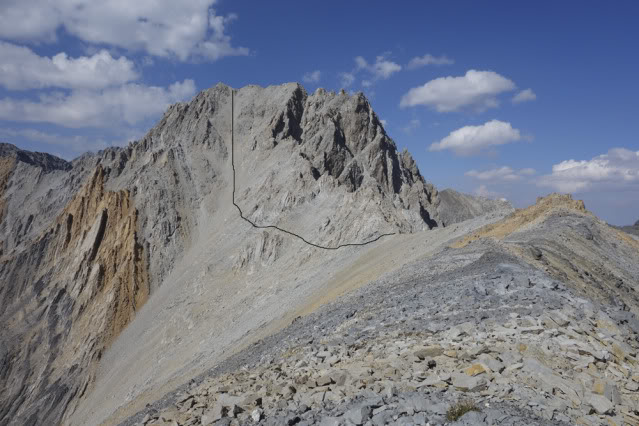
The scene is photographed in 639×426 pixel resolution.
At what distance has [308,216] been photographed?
5275 centimetres

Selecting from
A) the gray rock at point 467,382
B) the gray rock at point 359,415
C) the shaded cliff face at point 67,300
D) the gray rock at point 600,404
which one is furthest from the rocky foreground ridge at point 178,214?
the gray rock at point 359,415

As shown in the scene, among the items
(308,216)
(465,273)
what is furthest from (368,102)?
(465,273)

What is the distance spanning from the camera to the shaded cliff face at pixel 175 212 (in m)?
50.6

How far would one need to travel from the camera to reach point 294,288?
39188mm

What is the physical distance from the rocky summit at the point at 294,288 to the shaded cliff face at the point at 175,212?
0.29m

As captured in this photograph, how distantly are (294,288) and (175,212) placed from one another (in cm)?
3210

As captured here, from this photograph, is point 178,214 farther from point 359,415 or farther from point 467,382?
point 467,382

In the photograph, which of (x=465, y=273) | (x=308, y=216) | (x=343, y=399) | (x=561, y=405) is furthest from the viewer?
(x=308, y=216)

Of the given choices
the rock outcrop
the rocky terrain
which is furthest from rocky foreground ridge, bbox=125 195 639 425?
the rock outcrop

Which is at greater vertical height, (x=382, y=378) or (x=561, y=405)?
(x=382, y=378)

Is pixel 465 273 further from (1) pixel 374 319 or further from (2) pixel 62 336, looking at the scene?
(2) pixel 62 336

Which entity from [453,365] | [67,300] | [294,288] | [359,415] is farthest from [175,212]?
[359,415]

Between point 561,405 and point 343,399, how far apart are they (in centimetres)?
396

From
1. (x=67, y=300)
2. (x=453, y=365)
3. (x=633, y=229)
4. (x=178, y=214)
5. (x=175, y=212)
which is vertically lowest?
(x=633, y=229)
